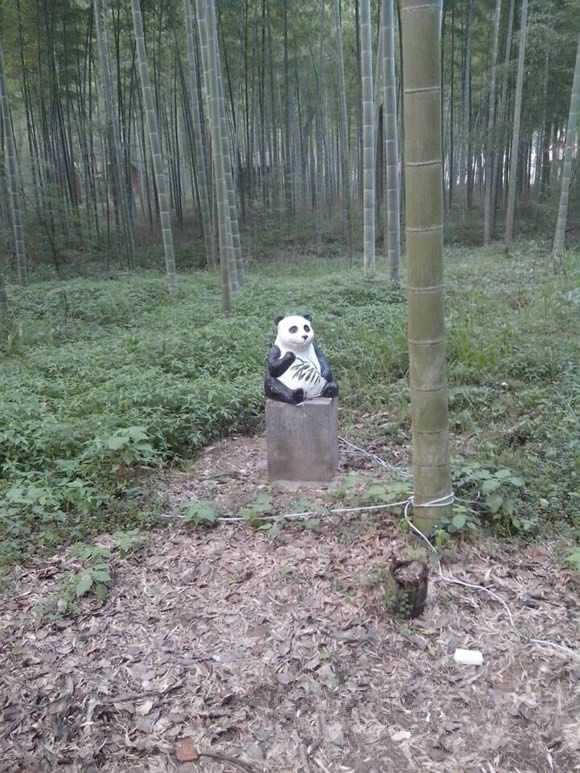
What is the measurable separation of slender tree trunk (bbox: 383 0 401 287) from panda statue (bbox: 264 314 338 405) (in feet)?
15.3

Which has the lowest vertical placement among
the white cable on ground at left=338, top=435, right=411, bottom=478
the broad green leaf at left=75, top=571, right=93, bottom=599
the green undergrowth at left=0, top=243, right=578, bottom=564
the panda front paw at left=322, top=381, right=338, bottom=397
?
the white cable on ground at left=338, top=435, right=411, bottom=478

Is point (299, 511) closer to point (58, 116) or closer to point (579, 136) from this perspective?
point (579, 136)

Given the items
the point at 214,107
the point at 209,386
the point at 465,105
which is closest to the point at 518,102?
the point at 465,105

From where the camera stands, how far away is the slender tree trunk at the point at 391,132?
673 cm

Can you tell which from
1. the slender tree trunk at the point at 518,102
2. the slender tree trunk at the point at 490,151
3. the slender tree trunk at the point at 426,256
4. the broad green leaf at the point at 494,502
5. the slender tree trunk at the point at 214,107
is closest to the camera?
the slender tree trunk at the point at 426,256

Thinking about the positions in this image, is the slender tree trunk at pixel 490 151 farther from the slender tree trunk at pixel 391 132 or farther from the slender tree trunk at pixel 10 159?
the slender tree trunk at pixel 10 159

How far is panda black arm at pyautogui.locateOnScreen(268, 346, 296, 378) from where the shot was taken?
317cm

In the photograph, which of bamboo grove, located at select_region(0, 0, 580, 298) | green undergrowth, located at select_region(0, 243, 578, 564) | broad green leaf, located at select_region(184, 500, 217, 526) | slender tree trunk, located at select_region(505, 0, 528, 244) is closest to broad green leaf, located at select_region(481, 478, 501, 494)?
green undergrowth, located at select_region(0, 243, 578, 564)

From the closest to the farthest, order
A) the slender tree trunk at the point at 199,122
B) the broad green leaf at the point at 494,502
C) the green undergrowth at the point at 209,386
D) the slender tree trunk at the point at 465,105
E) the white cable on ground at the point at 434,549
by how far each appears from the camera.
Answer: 1. the white cable on ground at the point at 434,549
2. the broad green leaf at the point at 494,502
3. the green undergrowth at the point at 209,386
4. the slender tree trunk at the point at 199,122
5. the slender tree trunk at the point at 465,105

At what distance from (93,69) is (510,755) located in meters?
14.9

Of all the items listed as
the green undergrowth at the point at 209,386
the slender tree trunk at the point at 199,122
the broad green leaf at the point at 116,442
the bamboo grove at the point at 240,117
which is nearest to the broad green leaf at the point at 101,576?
the green undergrowth at the point at 209,386

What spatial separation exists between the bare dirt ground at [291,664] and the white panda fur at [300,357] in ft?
2.51

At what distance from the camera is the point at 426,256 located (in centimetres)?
217

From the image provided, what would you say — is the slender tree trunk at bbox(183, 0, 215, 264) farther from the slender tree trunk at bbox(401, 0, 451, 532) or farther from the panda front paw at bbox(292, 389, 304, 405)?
the slender tree trunk at bbox(401, 0, 451, 532)
